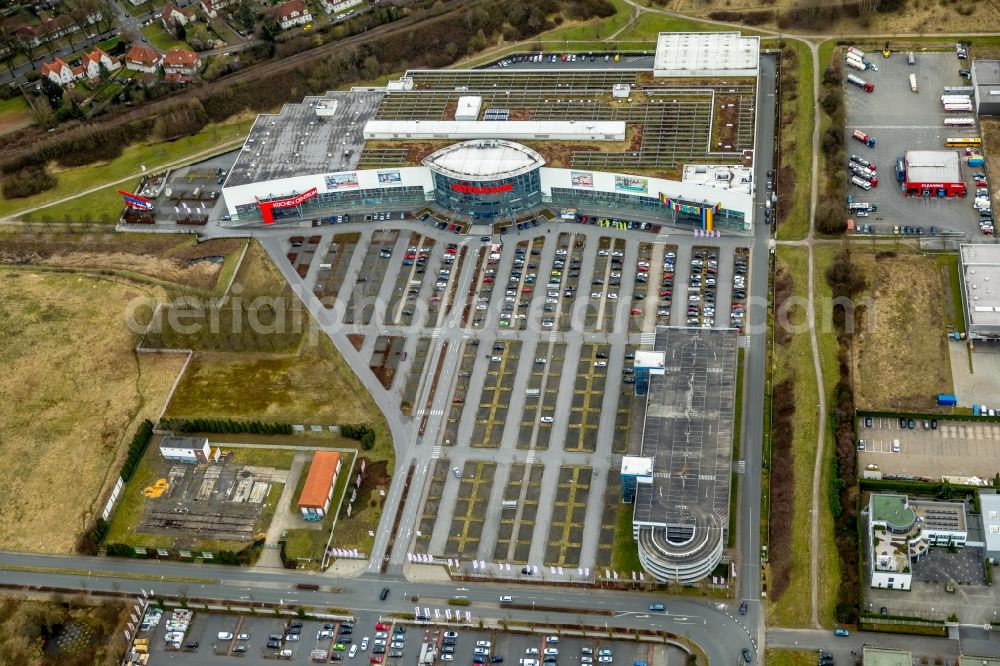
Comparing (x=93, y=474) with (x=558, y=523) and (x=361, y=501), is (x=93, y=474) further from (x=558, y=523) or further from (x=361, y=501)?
(x=558, y=523)

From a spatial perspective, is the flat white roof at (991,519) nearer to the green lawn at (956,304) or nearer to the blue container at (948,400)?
the blue container at (948,400)

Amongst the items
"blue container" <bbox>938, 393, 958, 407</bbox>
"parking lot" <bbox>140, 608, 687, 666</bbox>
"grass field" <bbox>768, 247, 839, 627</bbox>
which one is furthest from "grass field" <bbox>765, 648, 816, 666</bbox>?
"blue container" <bbox>938, 393, 958, 407</bbox>

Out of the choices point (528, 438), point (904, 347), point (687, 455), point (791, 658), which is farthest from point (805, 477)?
point (528, 438)

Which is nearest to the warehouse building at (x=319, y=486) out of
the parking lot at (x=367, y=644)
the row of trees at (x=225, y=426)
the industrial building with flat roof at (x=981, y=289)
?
the row of trees at (x=225, y=426)

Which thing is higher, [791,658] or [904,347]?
[904,347]

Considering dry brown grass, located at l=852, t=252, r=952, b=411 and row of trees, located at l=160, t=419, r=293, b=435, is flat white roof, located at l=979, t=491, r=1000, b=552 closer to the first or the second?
dry brown grass, located at l=852, t=252, r=952, b=411

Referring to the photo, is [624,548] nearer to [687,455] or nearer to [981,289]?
[687,455]

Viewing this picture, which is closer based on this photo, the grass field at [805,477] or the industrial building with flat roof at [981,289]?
the grass field at [805,477]
